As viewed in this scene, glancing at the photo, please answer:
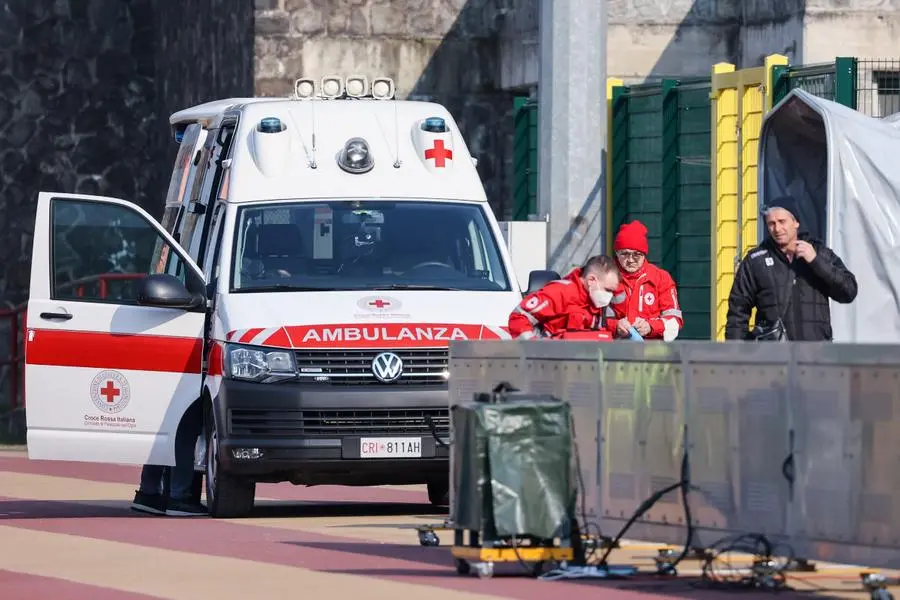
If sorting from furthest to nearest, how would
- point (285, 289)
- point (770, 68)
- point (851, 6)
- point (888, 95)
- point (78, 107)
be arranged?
point (78, 107)
point (851, 6)
point (770, 68)
point (888, 95)
point (285, 289)

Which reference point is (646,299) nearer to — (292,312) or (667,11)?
(292,312)

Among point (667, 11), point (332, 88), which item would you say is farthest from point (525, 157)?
point (332, 88)

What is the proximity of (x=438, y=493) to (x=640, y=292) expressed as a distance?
2412 millimetres

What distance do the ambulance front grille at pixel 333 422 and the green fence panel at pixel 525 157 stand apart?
36.6 ft

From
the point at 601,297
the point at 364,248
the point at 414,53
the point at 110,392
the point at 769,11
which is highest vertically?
the point at 769,11

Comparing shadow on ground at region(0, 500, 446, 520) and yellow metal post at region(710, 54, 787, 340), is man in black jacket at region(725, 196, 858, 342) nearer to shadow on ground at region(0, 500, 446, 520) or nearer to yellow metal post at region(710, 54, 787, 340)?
shadow on ground at region(0, 500, 446, 520)

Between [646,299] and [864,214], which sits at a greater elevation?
[864,214]

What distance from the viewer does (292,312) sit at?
48.9ft

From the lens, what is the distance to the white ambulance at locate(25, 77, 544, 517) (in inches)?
581

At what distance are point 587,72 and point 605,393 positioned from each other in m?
7.83

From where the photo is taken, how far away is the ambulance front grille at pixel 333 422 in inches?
581

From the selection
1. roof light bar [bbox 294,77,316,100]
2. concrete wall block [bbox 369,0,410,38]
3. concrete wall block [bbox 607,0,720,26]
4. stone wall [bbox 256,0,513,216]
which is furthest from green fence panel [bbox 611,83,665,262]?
roof light bar [bbox 294,77,316,100]

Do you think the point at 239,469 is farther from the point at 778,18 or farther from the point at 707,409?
the point at 778,18

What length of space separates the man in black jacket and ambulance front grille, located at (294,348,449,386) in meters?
1.95
